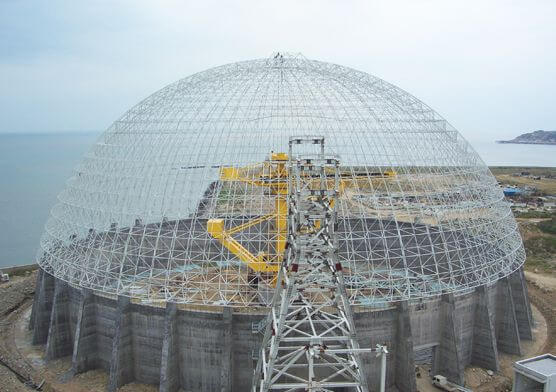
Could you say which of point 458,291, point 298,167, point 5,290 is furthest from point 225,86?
point 5,290

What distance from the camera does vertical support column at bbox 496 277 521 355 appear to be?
30969mm

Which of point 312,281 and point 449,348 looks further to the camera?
point 449,348

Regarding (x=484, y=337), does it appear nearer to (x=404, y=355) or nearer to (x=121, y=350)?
(x=404, y=355)

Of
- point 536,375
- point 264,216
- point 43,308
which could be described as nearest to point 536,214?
point 264,216

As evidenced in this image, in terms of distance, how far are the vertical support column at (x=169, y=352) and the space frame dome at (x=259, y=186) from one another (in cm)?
117

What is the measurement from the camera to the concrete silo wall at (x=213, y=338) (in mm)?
25391

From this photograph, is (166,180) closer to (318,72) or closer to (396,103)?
Result: (318,72)

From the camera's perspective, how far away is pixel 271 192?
2855 cm

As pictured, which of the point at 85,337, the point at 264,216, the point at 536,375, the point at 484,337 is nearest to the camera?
the point at 536,375

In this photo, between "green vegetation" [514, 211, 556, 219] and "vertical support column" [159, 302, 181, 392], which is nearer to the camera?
"vertical support column" [159, 302, 181, 392]

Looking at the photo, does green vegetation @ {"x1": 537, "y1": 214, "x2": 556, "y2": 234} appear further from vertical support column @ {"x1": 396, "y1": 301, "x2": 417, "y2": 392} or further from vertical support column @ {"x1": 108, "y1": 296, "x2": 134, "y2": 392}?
vertical support column @ {"x1": 108, "y1": 296, "x2": 134, "y2": 392}

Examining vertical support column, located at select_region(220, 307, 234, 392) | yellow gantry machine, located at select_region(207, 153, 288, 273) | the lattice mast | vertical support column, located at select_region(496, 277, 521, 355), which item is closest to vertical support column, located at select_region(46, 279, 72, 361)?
yellow gantry machine, located at select_region(207, 153, 288, 273)

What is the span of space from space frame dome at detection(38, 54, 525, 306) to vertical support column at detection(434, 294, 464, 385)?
1.23 metres

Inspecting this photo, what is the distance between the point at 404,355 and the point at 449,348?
3.65 meters
